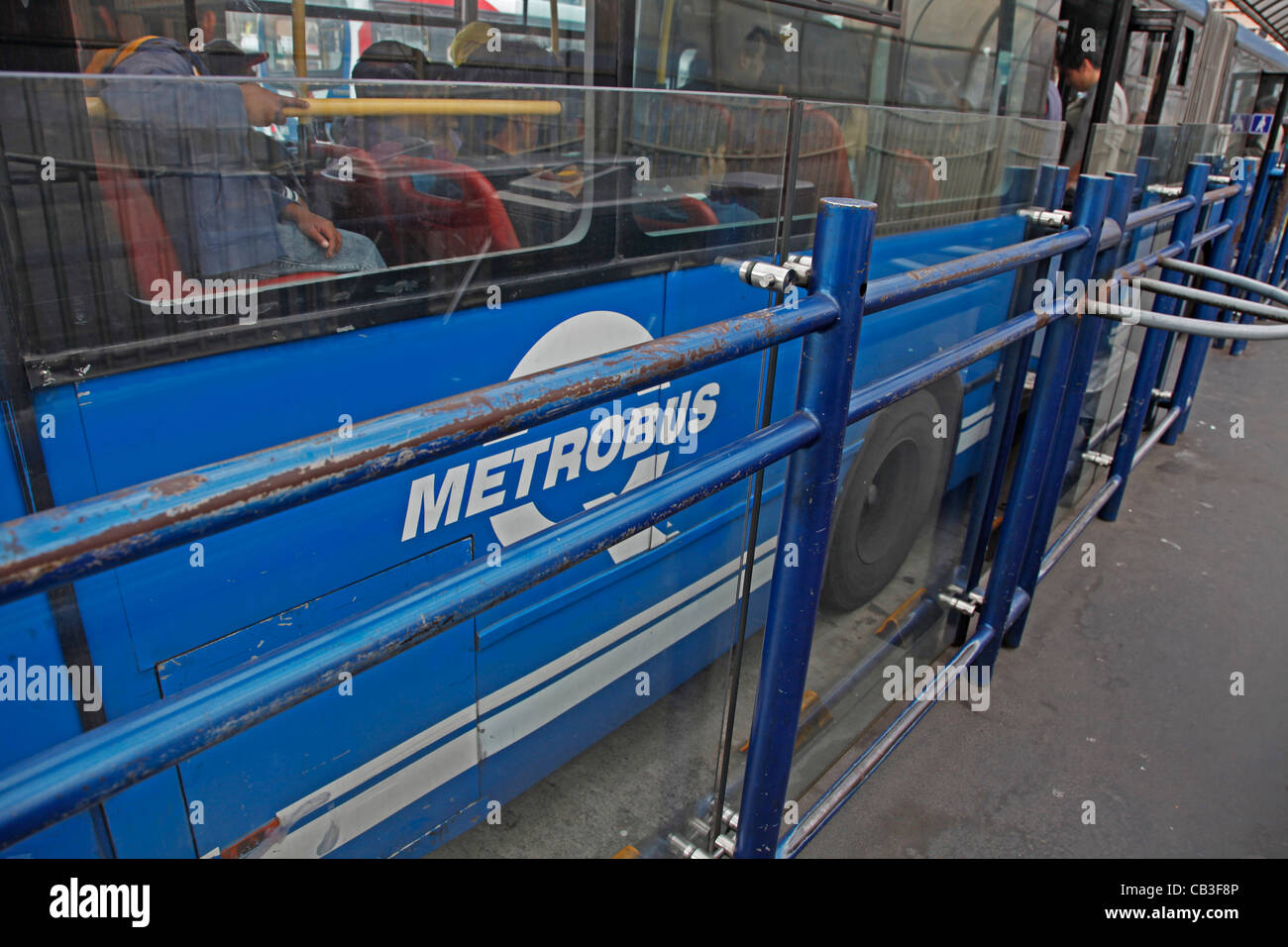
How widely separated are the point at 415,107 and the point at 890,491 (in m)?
2.27

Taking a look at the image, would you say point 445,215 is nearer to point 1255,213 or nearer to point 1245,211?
point 1245,211

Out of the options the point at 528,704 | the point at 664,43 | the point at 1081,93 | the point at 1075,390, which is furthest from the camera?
the point at 1081,93

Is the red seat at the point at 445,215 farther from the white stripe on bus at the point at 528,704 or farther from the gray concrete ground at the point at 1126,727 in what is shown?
the gray concrete ground at the point at 1126,727

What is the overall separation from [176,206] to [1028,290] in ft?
7.32

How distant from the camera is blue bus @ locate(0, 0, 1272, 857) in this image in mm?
1206

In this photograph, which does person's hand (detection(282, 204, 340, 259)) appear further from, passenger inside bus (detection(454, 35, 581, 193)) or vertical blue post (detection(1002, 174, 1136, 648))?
vertical blue post (detection(1002, 174, 1136, 648))

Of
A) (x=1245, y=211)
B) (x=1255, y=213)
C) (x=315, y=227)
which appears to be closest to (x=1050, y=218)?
(x=315, y=227)

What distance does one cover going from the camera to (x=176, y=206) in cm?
123

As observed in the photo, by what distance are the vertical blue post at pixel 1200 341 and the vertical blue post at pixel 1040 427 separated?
280 centimetres

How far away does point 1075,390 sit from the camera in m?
2.74

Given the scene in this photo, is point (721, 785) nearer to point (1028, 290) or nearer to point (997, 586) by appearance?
point (997, 586)
